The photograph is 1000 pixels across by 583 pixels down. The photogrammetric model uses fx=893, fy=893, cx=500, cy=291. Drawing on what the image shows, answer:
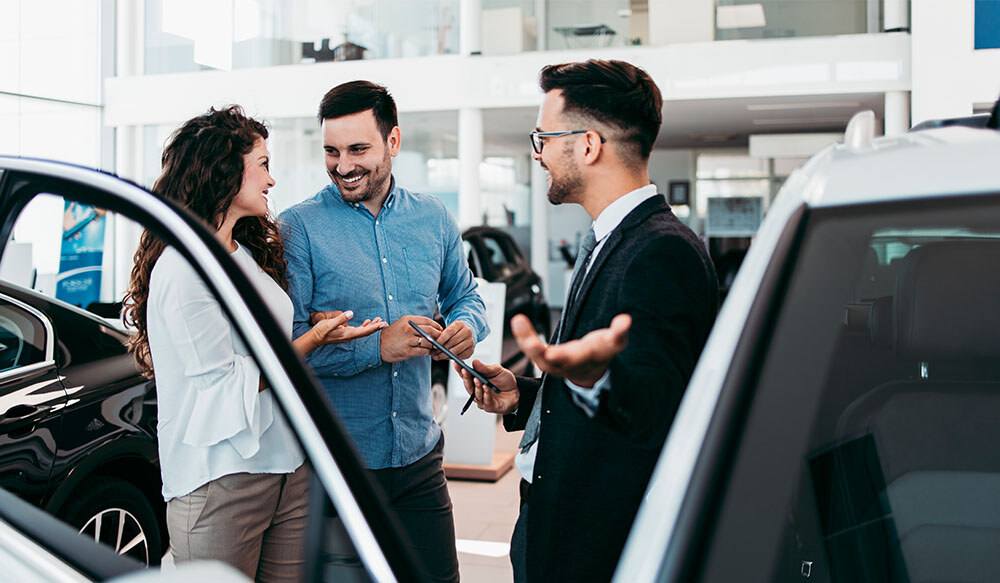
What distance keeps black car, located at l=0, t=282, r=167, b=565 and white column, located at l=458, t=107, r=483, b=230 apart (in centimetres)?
933

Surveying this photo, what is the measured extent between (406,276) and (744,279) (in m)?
1.54

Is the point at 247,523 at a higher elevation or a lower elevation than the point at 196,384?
lower

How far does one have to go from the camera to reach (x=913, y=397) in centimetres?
171

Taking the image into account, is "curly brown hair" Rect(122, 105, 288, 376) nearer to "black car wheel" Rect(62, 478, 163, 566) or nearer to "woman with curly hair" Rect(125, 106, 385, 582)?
"woman with curly hair" Rect(125, 106, 385, 582)

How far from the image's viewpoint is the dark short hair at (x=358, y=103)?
235 centimetres

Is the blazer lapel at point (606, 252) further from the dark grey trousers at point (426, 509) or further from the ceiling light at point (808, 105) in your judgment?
the ceiling light at point (808, 105)

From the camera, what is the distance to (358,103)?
2359mm

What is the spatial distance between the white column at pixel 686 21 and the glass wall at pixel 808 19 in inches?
15.8

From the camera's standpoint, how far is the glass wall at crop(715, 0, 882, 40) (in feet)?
36.7

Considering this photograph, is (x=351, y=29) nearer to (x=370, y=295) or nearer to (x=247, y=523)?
(x=370, y=295)

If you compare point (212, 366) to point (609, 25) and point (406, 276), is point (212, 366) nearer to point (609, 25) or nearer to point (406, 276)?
point (406, 276)

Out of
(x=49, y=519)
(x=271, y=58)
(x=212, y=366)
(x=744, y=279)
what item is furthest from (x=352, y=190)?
(x=271, y=58)

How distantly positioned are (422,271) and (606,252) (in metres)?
0.95

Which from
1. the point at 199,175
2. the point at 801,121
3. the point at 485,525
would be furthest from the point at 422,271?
the point at 801,121
